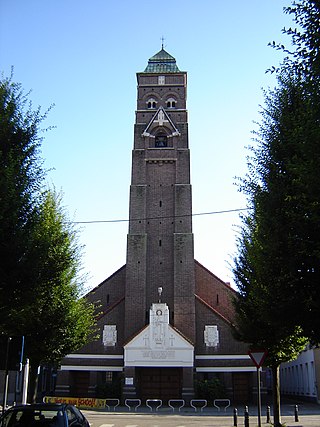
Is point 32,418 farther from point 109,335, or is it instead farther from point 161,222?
point 161,222

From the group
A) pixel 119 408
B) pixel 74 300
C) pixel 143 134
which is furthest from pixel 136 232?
pixel 74 300

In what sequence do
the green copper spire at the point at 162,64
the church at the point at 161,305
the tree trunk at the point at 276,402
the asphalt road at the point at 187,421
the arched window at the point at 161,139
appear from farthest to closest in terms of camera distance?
the green copper spire at the point at 162,64, the arched window at the point at 161,139, the church at the point at 161,305, the asphalt road at the point at 187,421, the tree trunk at the point at 276,402

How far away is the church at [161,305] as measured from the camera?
128 ft

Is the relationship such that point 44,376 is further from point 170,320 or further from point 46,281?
point 46,281

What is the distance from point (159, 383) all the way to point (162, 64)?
3251cm

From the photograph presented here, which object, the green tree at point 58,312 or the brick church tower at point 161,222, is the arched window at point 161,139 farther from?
the green tree at point 58,312

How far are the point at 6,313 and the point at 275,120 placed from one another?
31.9 ft

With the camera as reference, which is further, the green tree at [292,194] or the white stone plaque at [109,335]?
the white stone plaque at [109,335]

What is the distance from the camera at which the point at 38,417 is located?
34.7ft

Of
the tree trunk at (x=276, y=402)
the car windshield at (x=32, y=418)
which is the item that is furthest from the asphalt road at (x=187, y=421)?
the car windshield at (x=32, y=418)

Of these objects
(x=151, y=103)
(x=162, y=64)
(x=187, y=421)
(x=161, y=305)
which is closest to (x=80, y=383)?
(x=161, y=305)

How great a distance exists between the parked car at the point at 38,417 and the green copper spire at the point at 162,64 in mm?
44524

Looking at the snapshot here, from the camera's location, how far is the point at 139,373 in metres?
39.4

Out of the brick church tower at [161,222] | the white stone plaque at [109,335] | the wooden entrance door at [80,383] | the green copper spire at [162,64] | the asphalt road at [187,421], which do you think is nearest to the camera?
the asphalt road at [187,421]
